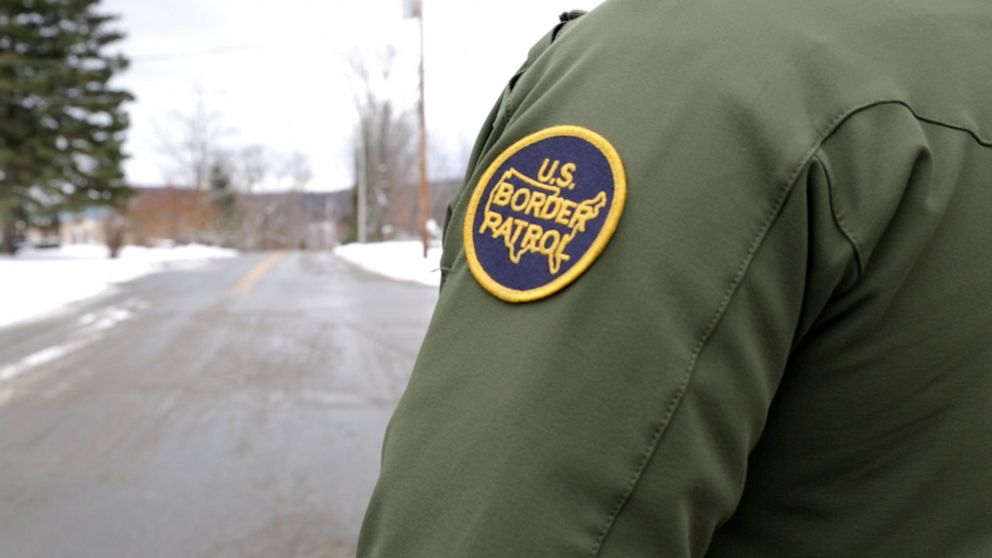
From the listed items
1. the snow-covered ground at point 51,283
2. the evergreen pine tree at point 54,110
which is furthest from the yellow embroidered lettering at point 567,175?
the evergreen pine tree at point 54,110

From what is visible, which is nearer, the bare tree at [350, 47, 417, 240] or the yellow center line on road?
the yellow center line on road

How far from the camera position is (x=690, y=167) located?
0.61 m

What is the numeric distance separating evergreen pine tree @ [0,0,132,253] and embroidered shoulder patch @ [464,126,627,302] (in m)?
34.9

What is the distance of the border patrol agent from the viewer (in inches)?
23.4

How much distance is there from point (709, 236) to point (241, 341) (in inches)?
384

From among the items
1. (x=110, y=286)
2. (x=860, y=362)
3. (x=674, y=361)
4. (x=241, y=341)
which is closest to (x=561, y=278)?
(x=674, y=361)

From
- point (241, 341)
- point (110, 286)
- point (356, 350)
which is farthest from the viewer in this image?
point (110, 286)

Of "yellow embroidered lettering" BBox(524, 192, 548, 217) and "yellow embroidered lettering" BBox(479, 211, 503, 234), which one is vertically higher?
"yellow embroidered lettering" BBox(524, 192, 548, 217)

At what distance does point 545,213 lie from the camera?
643 mm

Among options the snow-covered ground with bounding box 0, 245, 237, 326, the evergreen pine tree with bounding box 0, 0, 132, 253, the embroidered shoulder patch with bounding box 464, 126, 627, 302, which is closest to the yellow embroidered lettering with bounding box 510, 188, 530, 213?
the embroidered shoulder patch with bounding box 464, 126, 627, 302

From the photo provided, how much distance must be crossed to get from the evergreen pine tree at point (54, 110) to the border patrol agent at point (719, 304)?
115 feet

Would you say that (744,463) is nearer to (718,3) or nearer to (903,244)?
(903,244)

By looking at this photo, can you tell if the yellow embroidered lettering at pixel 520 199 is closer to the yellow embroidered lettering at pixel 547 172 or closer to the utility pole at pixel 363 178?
the yellow embroidered lettering at pixel 547 172

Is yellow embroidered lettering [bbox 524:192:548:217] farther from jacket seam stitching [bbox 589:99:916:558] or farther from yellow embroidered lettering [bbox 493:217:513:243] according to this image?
jacket seam stitching [bbox 589:99:916:558]
